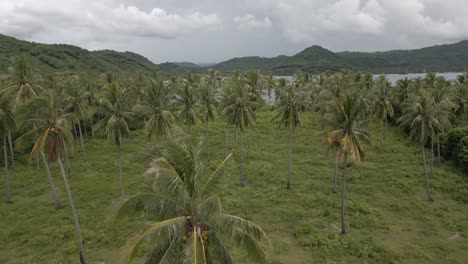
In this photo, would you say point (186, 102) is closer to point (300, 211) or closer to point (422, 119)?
point (300, 211)

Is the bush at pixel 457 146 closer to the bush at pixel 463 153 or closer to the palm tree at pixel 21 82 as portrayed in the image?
the bush at pixel 463 153

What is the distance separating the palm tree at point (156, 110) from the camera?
3066cm

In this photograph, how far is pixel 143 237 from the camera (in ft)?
31.7

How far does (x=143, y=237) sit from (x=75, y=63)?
128 meters

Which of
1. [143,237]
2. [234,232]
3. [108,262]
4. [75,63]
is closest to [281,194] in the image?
[108,262]

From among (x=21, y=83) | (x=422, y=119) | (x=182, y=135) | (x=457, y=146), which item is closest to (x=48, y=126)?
(x=182, y=135)

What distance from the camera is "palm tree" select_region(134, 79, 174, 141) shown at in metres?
30.7

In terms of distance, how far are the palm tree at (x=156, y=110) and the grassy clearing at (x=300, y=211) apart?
3967 millimetres

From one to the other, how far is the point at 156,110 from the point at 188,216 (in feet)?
68.8

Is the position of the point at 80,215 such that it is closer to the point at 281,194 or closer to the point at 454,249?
the point at 281,194

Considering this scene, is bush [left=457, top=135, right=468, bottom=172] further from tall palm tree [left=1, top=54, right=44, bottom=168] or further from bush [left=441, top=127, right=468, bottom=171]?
tall palm tree [left=1, top=54, right=44, bottom=168]

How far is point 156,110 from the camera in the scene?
101 ft

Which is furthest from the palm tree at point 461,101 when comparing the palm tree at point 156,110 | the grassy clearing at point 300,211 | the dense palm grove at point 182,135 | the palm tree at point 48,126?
the palm tree at point 48,126

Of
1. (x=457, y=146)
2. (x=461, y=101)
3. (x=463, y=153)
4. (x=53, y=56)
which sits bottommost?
(x=463, y=153)
